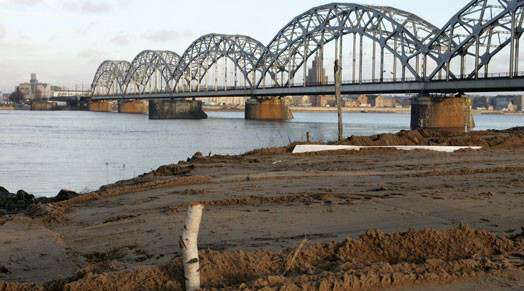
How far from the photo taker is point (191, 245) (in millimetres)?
4902

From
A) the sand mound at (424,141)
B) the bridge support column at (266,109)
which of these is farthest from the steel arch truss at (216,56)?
the sand mound at (424,141)

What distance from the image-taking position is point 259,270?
5605 mm

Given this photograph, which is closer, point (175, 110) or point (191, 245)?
point (191, 245)

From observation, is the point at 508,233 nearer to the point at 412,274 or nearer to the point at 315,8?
the point at 412,274

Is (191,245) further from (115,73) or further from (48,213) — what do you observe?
(115,73)

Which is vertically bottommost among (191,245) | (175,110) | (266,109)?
(175,110)

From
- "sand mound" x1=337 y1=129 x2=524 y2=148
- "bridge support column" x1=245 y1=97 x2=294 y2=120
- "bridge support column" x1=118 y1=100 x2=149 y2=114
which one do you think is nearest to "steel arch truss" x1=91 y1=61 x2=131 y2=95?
"bridge support column" x1=118 y1=100 x2=149 y2=114

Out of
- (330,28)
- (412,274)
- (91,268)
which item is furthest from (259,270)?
(330,28)

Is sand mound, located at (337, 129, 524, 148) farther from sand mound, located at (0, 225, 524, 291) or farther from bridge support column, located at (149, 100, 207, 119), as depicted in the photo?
bridge support column, located at (149, 100, 207, 119)

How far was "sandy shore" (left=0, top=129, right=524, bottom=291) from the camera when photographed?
213 inches

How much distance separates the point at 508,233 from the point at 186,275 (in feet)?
15.2

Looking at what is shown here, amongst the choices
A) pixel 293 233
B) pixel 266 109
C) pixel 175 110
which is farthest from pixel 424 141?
pixel 175 110

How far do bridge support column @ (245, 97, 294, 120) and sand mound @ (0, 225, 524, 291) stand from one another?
104 m

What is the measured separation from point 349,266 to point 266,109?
349 ft
